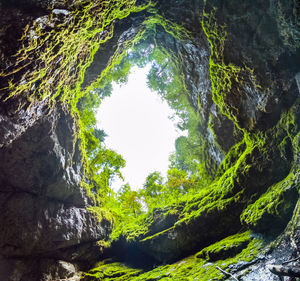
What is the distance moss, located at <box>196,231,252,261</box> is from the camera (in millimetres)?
5184

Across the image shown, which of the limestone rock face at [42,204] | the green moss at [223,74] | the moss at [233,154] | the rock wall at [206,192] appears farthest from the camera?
the moss at [233,154]

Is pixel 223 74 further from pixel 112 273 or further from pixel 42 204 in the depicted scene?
pixel 112 273

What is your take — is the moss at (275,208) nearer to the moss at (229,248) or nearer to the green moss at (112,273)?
the moss at (229,248)

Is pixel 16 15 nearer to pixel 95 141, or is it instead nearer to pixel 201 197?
pixel 95 141

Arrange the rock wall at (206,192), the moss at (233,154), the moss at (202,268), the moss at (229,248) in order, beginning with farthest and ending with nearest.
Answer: the moss at (233,154) → the moss at (229,248) → the rock wall at (206,192) → the moss at (202,268)

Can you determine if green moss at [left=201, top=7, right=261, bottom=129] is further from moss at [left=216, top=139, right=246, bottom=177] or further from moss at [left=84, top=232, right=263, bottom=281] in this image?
moss at [left=84, top=232, right=263, bottom=281]

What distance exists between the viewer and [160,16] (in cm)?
886

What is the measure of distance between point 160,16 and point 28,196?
942 cm

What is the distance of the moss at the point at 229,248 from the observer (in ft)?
17.0

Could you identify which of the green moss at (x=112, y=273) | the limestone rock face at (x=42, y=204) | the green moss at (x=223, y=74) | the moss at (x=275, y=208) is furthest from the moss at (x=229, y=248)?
the limestone rock face at (x=42, y=204)

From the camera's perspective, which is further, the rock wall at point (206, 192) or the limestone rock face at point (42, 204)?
the limestone rock face at point (42, 204)

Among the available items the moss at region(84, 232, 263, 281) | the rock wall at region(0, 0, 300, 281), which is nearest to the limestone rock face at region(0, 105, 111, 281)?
the rock wall at region(0, 0, 300, 281)

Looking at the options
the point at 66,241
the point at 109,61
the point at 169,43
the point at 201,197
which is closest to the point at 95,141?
the point at 109,61

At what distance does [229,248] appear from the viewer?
208 inches
